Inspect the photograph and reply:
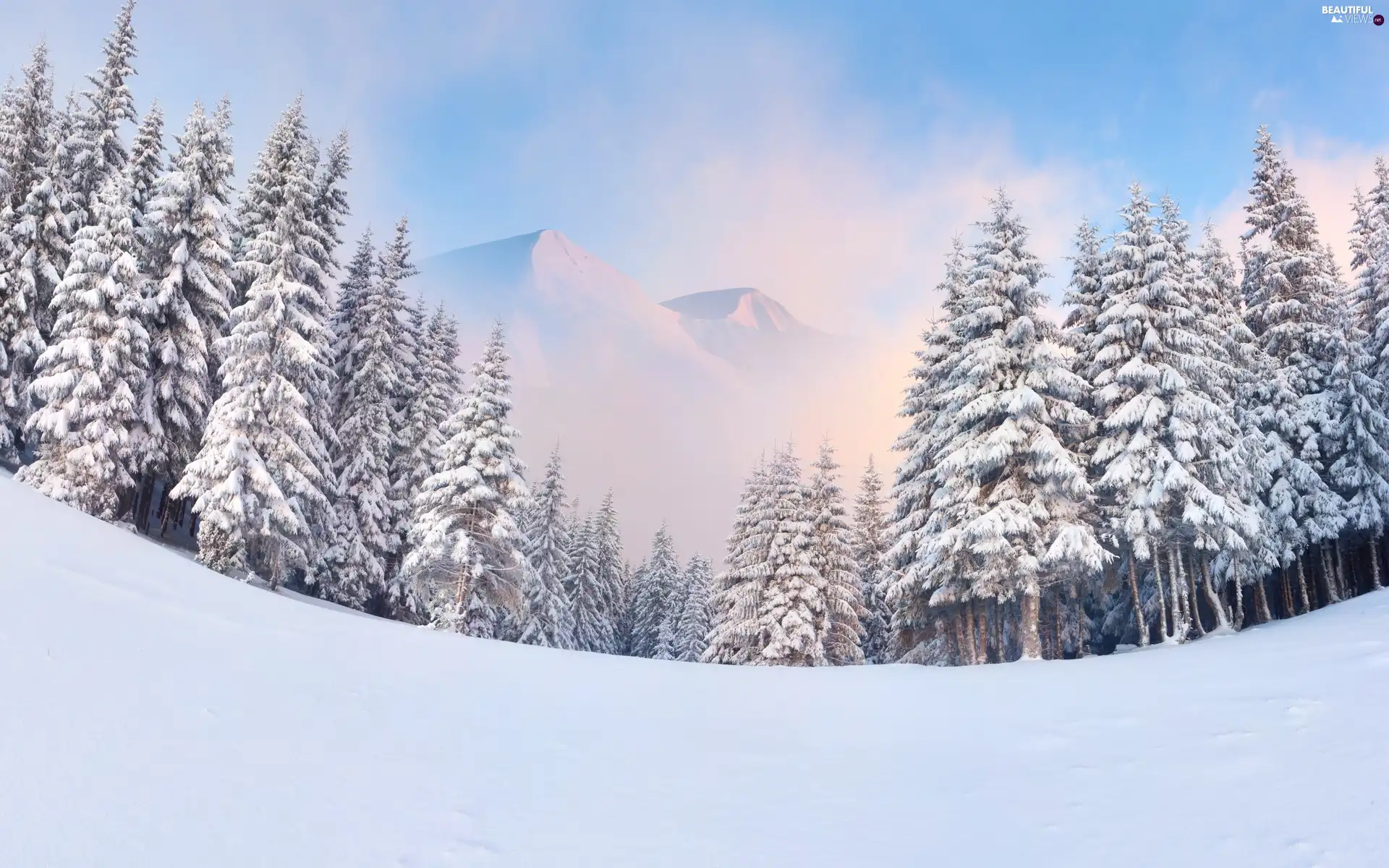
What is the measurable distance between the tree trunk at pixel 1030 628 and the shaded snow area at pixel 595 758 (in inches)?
291

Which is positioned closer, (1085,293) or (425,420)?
(1085,293)

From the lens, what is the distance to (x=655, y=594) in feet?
188

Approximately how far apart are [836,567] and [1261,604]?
17.3m

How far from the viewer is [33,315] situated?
24.8 m

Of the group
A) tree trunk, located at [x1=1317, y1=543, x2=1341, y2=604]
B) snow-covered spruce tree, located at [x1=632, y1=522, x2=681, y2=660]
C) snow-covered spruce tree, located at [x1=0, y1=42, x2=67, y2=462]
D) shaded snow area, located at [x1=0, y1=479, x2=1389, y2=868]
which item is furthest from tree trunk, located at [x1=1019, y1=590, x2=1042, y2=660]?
snow-covered spruce tree, located at [x1=632, y1=522, x2=681, y2=660]

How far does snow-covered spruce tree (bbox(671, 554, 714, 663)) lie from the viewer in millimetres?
47031

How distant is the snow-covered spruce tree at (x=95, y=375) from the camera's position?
2061 cm

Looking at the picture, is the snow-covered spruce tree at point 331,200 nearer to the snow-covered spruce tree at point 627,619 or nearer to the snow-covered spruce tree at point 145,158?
the snow-covered spruce tree at point 145,158

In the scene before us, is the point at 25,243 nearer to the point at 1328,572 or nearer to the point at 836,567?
the point at 836,567

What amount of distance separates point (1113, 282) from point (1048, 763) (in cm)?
1925

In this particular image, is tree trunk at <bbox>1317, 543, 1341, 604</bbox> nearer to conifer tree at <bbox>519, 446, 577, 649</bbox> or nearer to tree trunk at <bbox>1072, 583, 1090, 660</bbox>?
tree trunk at <bbox>1072, 583, 1090, 660</bbox>

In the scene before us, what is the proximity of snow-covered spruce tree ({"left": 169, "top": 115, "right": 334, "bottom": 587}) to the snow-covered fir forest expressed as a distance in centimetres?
10

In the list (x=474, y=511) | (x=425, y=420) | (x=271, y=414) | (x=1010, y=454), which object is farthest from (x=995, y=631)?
(x=271, y=414)

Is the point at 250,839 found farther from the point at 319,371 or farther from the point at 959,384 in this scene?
the point at 319,371
